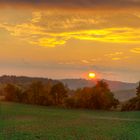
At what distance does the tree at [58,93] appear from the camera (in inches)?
3996

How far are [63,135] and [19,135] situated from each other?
3.83 metres

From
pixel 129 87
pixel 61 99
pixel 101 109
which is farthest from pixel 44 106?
pixel 129 87

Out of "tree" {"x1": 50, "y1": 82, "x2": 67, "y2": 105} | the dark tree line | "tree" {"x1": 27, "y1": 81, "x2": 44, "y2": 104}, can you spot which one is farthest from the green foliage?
"tree" {"x1": 27, "y1": 81, "x2": 44, "y2": 104}

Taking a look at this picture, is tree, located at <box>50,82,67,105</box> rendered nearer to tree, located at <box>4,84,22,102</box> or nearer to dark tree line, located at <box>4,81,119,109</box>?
dark tree line, located at <box>4,81,119,109</box>

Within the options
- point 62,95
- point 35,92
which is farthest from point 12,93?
point 62,95

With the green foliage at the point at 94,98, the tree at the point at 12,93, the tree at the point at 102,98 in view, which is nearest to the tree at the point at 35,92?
the tree at the point at 12,93

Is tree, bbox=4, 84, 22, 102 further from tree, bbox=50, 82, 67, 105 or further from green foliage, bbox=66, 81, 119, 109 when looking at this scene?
green foliage, bbox=66, 81, 119, 109

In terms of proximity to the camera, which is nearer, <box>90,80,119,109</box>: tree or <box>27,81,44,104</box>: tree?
<box>90,80,119,109</box>: tree

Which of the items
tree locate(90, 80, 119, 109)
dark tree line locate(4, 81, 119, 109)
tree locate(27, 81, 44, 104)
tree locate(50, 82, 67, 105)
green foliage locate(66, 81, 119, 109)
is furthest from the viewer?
tree locate(27, 81, 44, 104)

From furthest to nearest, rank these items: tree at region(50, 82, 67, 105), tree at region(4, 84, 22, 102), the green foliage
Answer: tree at region(4, 84, 22, 102) < tree at region(50, 82, 67, 105) < the green foliage

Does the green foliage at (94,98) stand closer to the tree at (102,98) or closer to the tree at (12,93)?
the tree at (102,98)

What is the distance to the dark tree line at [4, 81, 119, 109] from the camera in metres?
99.4

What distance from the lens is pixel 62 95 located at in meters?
101

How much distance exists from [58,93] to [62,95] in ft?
Result: 3.38
